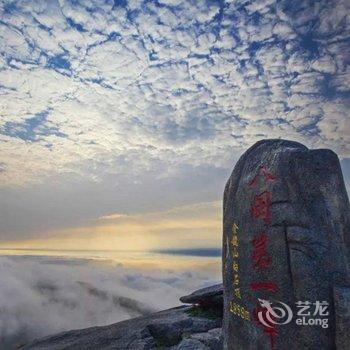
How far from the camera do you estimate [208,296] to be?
62.0 feet

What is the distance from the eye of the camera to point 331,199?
9.02 m

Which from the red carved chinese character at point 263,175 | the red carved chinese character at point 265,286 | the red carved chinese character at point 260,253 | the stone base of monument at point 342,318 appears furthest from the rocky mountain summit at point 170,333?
the red carved chinese character at point 263,175

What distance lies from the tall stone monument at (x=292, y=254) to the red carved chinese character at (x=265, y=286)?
0.09 ft

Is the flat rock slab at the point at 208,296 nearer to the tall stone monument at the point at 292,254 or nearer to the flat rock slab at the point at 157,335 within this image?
the flat rock slab at the point at 157,335

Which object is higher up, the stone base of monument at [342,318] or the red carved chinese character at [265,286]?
the red carved chinese character at [265,286]

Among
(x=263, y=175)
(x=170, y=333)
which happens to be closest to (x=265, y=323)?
(x=263, y=175)

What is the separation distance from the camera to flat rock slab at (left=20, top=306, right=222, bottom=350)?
605 inches

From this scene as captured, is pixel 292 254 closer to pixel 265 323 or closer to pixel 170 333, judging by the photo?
pixel 265 323

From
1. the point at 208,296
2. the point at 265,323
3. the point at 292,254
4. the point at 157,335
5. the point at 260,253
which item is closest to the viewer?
the point at 292,254

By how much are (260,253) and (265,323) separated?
1.85 m

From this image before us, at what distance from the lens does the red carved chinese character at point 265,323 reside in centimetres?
885

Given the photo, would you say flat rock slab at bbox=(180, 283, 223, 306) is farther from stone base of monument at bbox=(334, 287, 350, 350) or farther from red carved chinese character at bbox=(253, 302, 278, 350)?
stone base of monument at bbox=(334, 287, 350, 350)

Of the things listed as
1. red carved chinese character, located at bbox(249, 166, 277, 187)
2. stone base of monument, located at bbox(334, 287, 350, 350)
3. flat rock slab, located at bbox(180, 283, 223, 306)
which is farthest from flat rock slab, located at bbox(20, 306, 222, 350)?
red carved chinese character, located at bbox(249, 166, 277, 187)

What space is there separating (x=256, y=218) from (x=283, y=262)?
4.75 ft
